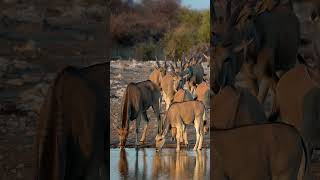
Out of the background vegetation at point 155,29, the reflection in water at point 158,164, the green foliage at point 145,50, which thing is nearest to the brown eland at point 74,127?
the reflection in water at point 158,164

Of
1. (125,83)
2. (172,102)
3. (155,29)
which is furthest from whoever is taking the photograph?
(155,29)

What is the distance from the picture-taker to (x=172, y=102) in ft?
54.1

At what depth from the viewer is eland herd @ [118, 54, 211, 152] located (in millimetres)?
14938

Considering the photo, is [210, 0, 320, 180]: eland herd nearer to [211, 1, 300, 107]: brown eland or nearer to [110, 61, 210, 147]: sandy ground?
[211, 1, 300, 107]: brown eland

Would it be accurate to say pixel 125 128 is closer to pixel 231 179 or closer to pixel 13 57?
pixel 231 179

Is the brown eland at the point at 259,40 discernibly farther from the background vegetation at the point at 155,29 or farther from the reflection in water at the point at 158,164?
the background vegetation at the point at 155,29

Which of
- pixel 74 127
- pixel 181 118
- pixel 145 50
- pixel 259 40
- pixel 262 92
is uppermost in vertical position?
pixel 145 50

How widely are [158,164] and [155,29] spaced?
12306 millimetres

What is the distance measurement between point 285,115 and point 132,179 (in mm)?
4399

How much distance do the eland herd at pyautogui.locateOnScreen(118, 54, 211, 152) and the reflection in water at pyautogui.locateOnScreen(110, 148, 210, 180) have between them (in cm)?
30

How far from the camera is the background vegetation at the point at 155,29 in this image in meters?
24.1

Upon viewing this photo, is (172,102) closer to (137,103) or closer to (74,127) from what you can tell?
(137,103)

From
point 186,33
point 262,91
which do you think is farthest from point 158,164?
point 186,33

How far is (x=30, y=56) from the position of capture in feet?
19.9
